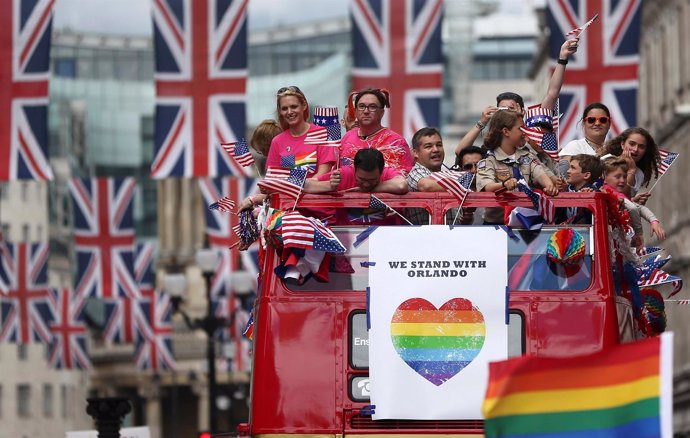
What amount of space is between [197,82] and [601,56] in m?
5.33

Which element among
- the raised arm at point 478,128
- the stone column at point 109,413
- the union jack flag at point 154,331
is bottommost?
the union jack flag at point 154,331

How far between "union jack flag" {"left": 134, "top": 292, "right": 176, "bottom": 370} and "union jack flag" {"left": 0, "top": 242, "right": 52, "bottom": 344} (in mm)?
3350

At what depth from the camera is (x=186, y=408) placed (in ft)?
423

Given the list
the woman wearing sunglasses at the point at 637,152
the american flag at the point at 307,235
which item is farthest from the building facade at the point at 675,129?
the american flag at the point at 307,235

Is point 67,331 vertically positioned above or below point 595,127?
below

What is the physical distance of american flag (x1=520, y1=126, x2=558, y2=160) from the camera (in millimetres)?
16125

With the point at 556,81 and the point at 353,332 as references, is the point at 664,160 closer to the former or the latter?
the point at 556,81

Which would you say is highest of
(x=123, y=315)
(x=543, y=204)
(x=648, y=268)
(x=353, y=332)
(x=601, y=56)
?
(x=601, y=56)

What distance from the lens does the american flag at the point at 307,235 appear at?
1522 cm

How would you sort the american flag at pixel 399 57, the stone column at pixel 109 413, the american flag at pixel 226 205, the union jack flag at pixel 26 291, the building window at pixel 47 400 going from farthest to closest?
the building window at pixel 47 400 < the union jack flag at pixel 26 291 < the american flag at pixel 399 57 < the stone column at pixel 109 413 < the american flag at pixel 226 205

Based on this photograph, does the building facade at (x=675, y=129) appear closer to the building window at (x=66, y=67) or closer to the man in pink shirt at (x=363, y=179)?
the man in pink shirt at (x=363, y=179)

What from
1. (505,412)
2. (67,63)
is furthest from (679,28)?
(67,63)

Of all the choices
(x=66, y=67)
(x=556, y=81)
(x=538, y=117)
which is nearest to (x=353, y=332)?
(x=538, y=117)

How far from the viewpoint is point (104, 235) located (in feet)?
152
